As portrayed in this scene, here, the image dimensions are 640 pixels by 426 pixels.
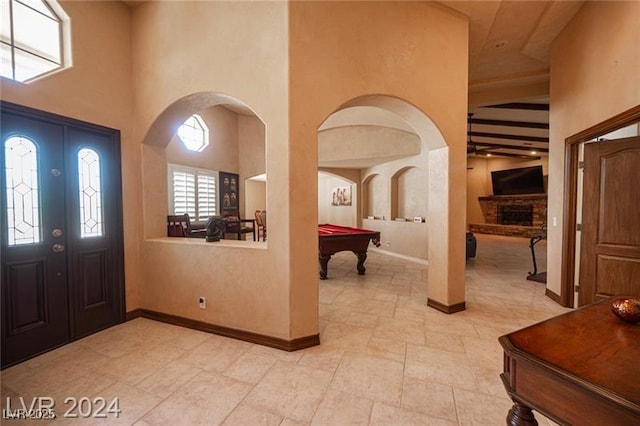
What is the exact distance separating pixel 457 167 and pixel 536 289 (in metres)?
2.88

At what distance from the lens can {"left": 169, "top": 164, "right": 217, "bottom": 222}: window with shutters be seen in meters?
5.77

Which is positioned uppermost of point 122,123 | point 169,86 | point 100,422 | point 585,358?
point 169,86

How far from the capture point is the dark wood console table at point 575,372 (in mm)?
796

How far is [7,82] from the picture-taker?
243 cm

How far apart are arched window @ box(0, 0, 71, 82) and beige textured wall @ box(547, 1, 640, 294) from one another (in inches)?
228

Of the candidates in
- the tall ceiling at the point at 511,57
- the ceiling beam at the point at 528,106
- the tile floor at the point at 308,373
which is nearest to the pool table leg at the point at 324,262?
the tile floor at the point at 308,373

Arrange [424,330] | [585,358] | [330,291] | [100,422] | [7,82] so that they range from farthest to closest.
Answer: [330,291] < [424,330] < [7,82] < [100,422] < [585,358]

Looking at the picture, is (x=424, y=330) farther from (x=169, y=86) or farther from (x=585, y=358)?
(x=169, y=86)

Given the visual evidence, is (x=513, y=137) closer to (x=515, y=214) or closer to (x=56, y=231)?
(x=515, y=214)

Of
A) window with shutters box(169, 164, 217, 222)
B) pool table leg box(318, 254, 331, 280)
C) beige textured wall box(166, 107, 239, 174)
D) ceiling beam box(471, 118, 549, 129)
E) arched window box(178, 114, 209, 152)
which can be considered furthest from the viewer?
ceiling beam box(471, 118, 549, 129)

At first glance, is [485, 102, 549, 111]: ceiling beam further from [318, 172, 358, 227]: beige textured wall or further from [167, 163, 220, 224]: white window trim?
[167, 163, 220, 224]: white window trim

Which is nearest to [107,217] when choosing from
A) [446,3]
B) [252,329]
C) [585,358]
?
[252,329]

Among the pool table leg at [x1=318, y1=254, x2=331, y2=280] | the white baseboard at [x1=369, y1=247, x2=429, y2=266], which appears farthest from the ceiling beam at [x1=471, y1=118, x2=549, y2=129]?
the pool table leg at [x1=318, y1=254, x2=331, y2=280]

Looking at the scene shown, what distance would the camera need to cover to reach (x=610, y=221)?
3.24m
